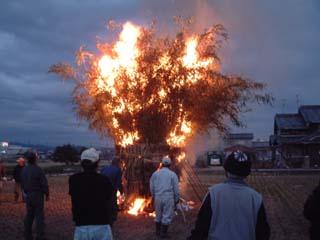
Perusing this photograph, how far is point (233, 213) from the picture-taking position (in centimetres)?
512

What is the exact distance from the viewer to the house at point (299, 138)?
2026 inches

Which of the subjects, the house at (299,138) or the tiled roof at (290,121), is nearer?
the house at (299,138)

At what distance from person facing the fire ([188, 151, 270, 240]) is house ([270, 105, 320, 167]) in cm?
4604

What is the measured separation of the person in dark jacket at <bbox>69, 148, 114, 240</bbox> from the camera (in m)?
6.57

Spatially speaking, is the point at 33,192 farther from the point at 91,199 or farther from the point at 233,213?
the point at 233,213

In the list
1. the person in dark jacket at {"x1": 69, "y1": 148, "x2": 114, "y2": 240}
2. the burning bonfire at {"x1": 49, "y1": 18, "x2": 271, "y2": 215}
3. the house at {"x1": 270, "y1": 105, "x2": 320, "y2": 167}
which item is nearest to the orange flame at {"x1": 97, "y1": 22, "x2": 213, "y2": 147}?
the burning bonfire at {"x1": 49, "y1": 18, "x2": 271, "y2": 215}

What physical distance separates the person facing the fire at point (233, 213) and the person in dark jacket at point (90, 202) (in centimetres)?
175

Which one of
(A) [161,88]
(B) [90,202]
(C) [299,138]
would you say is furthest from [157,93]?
(C) [299,138]

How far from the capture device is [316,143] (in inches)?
1993

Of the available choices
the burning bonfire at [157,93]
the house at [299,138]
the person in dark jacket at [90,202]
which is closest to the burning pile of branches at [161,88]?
the burning bonfire at [157,93]

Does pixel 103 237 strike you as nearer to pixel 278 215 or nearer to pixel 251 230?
pixel 251 230

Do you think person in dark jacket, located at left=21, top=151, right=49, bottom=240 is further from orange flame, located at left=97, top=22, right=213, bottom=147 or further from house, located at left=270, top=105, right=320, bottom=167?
house, located at left=270, top=105, right=320, bottom=167

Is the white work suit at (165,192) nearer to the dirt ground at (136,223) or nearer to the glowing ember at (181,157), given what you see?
the dirt ground at (136,223)

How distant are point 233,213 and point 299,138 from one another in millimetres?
49358
